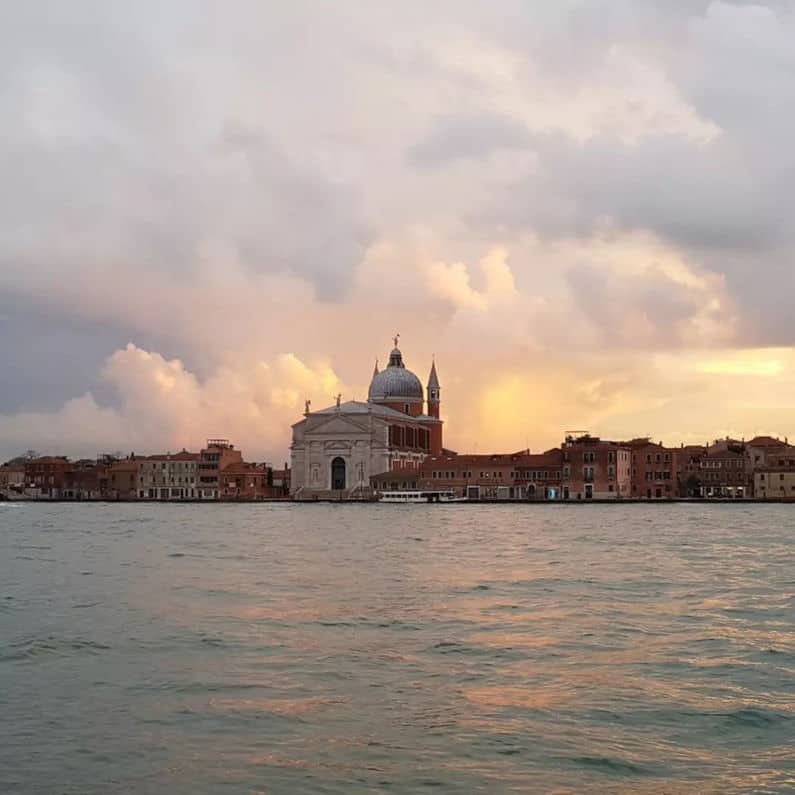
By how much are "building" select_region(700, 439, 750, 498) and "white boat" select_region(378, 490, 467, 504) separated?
17294 millimetres

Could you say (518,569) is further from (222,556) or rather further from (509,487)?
(509,487)

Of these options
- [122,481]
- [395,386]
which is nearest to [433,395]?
[395,386]

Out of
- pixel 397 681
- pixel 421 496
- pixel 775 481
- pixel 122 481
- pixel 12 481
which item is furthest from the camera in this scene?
pixel 12 481

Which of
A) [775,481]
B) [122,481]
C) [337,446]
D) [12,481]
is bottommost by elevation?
→ [775,481]

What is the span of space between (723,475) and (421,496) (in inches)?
853

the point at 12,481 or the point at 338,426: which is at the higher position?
the point at 338,426

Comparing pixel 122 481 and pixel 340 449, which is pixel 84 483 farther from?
pixel 340 449

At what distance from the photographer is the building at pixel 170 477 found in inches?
4087

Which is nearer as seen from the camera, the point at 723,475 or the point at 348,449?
the point at 723,475

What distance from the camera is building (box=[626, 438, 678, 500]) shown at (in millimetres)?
88375

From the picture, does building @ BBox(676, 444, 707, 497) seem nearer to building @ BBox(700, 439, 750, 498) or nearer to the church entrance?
building @ BBox(700, 439, 750, 498)

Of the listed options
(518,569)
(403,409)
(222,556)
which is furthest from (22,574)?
(403,409)

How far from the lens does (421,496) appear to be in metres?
89.9

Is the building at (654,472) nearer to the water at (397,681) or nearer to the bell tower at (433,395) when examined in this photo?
the bell tower at (433,395)
